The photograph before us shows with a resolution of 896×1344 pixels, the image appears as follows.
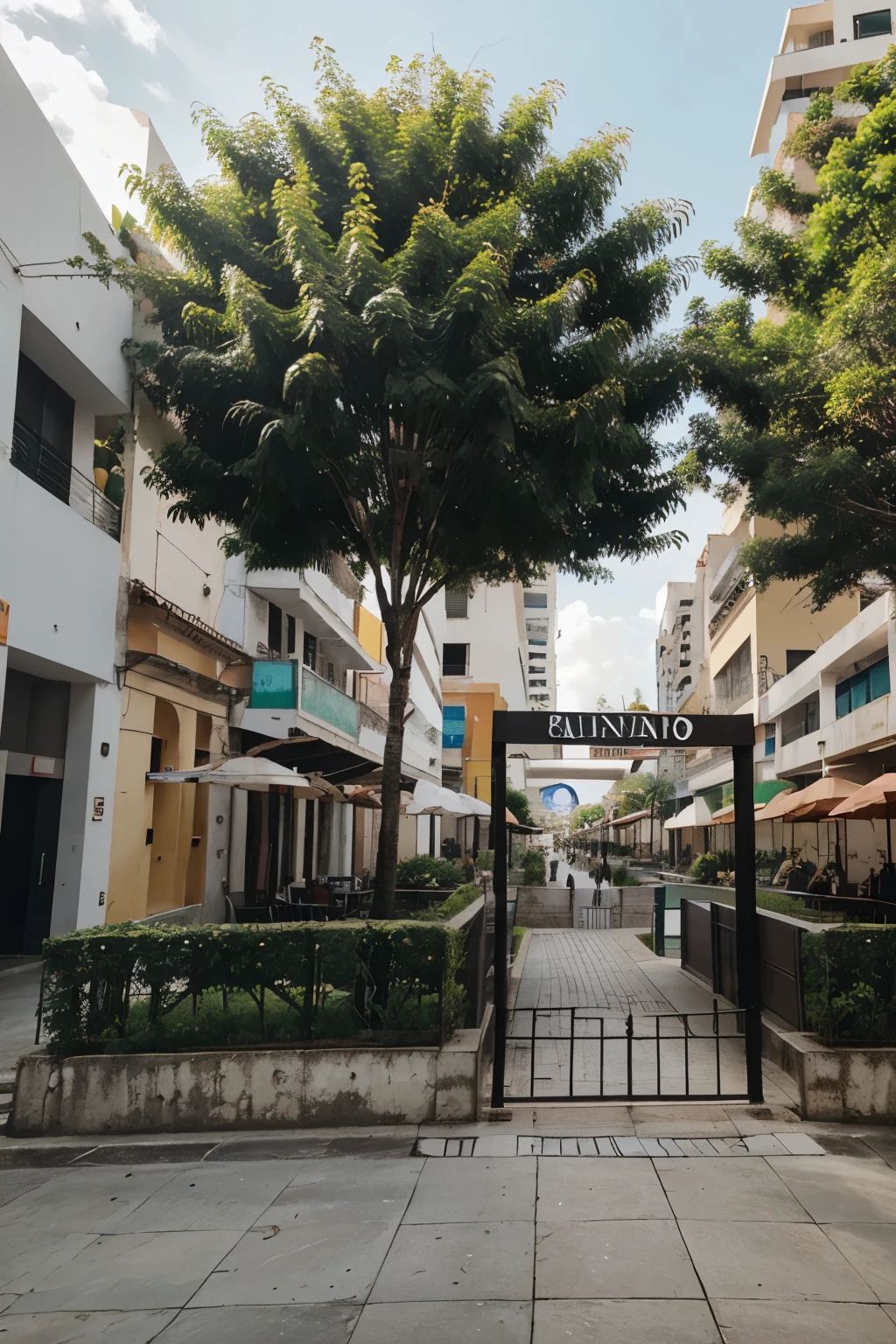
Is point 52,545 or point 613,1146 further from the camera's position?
point 52,545

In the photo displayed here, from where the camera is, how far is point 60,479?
14156 millimetres

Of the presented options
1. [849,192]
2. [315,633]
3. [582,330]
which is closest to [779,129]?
[315,633]

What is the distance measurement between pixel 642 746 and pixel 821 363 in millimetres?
7710

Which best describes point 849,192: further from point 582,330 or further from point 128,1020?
point 128,1020

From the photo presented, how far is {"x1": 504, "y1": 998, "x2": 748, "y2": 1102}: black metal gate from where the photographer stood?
7.44 meters

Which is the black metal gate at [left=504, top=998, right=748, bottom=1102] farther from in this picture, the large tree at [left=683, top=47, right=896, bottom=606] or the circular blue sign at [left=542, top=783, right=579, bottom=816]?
the circular blue sign at [left=542, top=783, right=579, bottom=816]

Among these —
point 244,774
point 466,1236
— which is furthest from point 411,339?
point 466,1236

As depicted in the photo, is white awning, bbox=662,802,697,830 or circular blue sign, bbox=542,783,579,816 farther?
circular blue sign, bbox=542,783,579,816

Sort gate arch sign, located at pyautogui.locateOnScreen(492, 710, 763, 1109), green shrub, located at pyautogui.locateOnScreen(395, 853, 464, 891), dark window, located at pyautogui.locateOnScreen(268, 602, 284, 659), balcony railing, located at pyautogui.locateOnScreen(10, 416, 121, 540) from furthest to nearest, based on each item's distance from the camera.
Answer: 1. dark window, located at pyautogui.locateOnScreen(268, 602, 284, 659)
2. green shrub, located at pyautogui.locateOnScreen(395, 853, 464, 891)
3. balcony railing, located at pyautogui.locateOnScreen(10, 416, 121, 540)
4. gate arch sign, located at pyautogui.locateOnScreen(492, 710, 763, 1109)

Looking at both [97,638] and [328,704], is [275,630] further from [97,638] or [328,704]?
[97,638]

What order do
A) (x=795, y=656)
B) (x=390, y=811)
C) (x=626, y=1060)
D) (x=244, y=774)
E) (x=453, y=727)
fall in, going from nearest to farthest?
(x=626, y=1060) → (x=390, y=811) → (x=244, y=774) → (x=795, y=656) → (x=453, y=727)

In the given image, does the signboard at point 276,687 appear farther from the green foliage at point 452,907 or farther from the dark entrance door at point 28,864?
the green foliage at point 452,907

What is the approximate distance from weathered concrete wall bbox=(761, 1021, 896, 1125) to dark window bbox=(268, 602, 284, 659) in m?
18.2

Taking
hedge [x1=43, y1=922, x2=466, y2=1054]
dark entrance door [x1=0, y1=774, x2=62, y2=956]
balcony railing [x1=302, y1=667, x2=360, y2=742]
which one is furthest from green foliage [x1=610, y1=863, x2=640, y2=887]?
hedge [x1=43, y1=922, x2=466, y2=1054]
